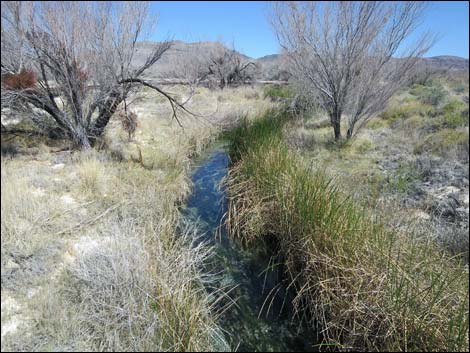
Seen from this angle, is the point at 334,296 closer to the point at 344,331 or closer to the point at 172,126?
the point at 344,331

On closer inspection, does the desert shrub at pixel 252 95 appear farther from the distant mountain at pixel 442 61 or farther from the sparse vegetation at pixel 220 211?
the distant mountain at pixel 442 61

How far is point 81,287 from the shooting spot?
2.52 m

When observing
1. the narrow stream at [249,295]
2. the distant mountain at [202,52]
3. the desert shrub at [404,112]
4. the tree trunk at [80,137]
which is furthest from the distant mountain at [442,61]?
the tree trunk at [80,137]

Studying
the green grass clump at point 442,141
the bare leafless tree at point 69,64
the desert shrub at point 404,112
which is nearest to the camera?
the bare leafless tree at point 69,64

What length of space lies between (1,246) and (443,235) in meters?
4.40

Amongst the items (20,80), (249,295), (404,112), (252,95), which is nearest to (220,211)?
(249,295)

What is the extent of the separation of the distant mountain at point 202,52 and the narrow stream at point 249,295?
3.31 m

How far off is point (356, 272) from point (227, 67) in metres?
17.8

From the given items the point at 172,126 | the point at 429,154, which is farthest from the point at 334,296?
the point at 172,126

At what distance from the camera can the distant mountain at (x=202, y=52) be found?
623cm

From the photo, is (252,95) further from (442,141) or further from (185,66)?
(442,141)

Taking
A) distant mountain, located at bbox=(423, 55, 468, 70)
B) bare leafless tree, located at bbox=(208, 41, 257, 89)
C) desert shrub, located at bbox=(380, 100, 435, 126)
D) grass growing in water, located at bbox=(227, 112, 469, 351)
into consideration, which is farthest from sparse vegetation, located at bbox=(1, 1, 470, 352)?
bare leafless tree, located at bbox=(208, 41, 257, 89)

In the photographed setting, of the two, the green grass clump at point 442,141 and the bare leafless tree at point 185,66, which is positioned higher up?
the bare leafless tree at point 185,66

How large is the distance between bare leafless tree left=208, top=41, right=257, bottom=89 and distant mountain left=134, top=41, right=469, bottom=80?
1.76ft
